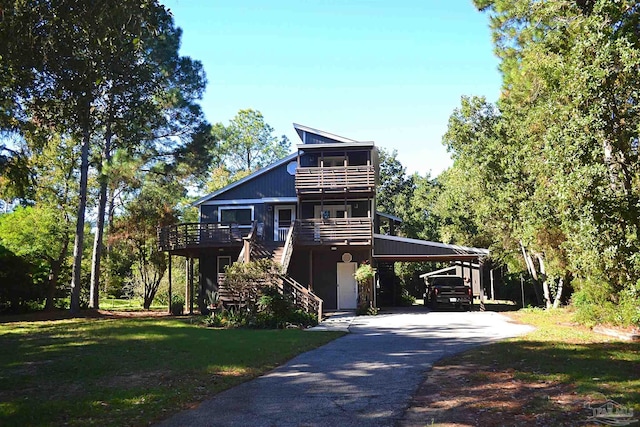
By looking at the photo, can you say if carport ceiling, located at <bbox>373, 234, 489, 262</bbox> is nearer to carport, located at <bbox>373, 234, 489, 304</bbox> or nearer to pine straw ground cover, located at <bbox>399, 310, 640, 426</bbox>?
carport, located at <bbox>373, 234, 489, 304</bbox>

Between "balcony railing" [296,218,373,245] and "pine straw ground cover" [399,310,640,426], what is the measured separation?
12116 millimetres

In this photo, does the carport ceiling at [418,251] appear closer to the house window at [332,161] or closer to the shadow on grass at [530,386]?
the house window at [332,161]

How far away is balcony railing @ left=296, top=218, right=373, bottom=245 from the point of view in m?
22.7

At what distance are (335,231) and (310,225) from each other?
119 centimetres

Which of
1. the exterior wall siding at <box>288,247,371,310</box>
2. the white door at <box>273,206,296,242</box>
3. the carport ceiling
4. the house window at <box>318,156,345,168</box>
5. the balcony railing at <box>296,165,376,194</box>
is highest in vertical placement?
the house window at <box>318,156,345,168</box>

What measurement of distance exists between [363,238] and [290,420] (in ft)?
56.6

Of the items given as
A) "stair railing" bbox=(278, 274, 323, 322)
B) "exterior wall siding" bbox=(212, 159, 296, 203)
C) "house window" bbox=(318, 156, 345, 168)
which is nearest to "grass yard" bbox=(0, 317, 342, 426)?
"stair railing" bbox=(278, 274, 323, 322)

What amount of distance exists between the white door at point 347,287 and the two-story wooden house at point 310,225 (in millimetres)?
48

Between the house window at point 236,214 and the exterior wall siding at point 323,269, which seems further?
the house window at point 236,214

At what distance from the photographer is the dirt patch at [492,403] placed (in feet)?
17.9

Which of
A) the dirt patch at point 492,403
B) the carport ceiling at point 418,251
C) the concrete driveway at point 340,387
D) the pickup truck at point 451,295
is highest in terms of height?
the carport ceiling at point 418,251

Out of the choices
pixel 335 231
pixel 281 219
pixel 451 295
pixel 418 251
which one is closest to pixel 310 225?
pixel 335 231

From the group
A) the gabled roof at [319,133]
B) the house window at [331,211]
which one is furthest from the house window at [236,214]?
the gabled roof at [319,133]

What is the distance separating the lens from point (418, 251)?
24.8 metres
